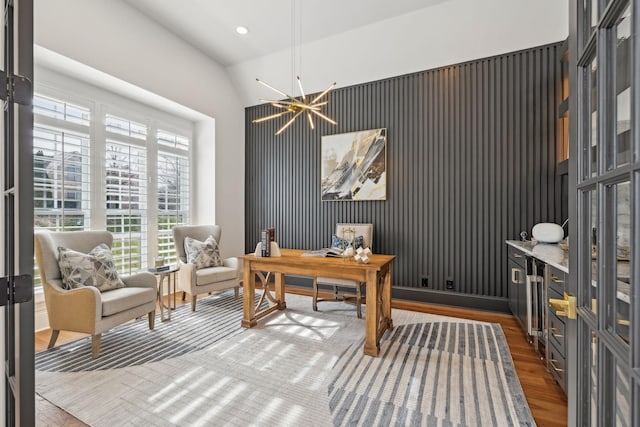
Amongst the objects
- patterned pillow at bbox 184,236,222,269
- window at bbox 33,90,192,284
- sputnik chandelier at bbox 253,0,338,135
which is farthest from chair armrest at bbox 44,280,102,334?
sputnik chandelier at bbox 253,0,338,135

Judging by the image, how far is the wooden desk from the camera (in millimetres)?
2582

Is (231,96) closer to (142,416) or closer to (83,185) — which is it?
(83,185)

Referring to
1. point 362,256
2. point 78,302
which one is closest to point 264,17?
point 362,256

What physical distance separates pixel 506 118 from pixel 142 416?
451 centimetres

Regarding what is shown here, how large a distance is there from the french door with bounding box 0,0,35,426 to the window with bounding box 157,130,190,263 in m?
3.67

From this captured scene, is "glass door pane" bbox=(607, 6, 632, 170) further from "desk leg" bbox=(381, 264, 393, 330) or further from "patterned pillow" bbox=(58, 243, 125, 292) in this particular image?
"patterned pillow" bbox=(58, 243, 125, 292)

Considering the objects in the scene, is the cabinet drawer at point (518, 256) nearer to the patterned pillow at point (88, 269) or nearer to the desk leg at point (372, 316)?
the desk leg at point (372, 316)

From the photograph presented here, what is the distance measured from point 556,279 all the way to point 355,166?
2923mm

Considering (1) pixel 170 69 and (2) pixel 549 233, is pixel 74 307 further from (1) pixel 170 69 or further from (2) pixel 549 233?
(2) pixel 549 233

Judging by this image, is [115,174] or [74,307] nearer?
[74,307]

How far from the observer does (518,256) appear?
3.04 m

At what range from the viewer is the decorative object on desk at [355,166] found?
435 cm

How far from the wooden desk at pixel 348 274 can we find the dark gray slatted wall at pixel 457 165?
52.7 inches

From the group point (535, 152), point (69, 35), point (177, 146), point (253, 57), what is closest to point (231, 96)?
point (253, 57)
